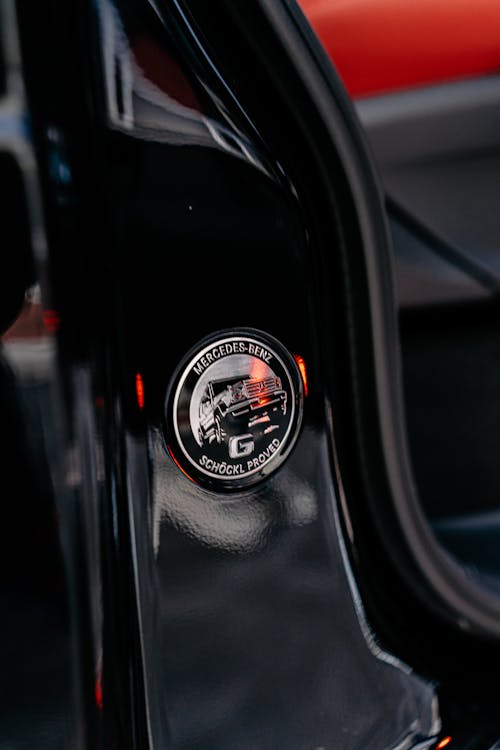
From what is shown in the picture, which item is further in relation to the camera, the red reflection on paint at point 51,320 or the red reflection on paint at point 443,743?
the red reflection on paint at point 443,743

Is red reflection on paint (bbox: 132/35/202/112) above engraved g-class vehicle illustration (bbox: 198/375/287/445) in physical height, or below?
above

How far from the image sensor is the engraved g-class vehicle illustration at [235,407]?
0.47m

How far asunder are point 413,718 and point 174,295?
1.22ft

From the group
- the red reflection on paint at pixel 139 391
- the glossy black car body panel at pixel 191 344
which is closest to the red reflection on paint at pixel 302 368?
the glossy black car body panel at pixel 191 344

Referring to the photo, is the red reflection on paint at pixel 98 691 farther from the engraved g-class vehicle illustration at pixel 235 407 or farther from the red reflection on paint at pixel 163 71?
the red reflection on paint at pixel 163 71

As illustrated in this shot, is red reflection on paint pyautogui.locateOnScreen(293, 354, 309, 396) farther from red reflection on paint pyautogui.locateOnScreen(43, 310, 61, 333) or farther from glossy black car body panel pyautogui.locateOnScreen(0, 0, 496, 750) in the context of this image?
red reflection on paint pyautogui.locateOnScreen(43, 310, 61, 333)

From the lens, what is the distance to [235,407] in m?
0.48

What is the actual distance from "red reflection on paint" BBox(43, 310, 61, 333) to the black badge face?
8 centimetres

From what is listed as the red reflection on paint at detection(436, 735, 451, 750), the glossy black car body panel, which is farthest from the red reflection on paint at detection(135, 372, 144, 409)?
the red reflection on paint at detection(436, 735, 451, 750)

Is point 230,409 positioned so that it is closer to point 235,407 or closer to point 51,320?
point 235,407

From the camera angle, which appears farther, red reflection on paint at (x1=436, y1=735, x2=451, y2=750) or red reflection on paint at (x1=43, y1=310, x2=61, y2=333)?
red reflection on paint at (x1=436, y1=735, x2=451, y2=750)

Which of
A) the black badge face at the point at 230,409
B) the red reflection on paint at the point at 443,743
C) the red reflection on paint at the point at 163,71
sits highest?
the red reflection on paint at the point at 163,71

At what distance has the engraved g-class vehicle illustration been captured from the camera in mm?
468

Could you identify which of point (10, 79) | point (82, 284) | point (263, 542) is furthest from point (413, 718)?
point (10, 79)
